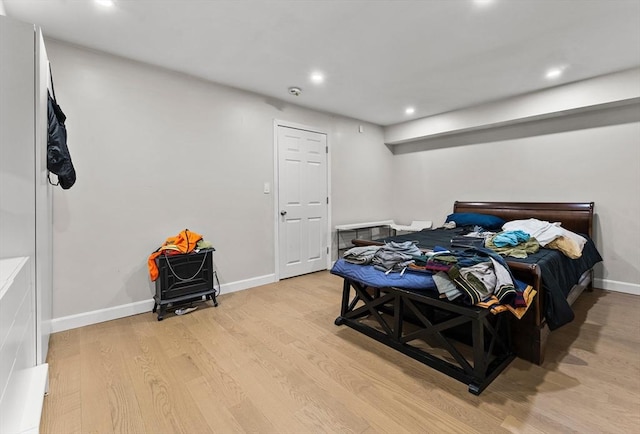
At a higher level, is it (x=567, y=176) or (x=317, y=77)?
(x=317, y=77)

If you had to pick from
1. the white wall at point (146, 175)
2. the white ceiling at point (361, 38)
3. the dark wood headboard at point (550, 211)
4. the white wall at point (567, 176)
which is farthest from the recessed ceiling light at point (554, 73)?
the white wall at point (146, 175)

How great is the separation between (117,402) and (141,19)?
2.61 m

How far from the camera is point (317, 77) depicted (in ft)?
10.6

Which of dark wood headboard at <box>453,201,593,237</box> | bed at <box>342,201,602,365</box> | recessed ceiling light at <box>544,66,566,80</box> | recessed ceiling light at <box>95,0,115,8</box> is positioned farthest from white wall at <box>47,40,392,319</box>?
dark wood headboard at <box>453,201,593,237</box>

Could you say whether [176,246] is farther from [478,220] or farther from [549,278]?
[478,220]

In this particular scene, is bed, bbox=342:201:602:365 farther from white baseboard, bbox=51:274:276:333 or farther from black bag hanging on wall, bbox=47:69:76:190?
black bag hanging on wall, bbox=47:69:76:190

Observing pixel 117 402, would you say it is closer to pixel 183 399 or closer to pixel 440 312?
pixel 183 399

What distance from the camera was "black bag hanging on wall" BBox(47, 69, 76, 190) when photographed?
6.30ft

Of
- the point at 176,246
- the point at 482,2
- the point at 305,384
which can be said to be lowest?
the point at 305,384

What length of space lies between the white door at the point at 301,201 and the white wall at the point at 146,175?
8.1 inches

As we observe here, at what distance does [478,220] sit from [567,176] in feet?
3.90

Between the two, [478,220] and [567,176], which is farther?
[478,220]

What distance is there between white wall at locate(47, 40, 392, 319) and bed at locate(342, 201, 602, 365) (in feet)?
5.14

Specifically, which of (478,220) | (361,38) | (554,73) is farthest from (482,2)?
(478,220)
